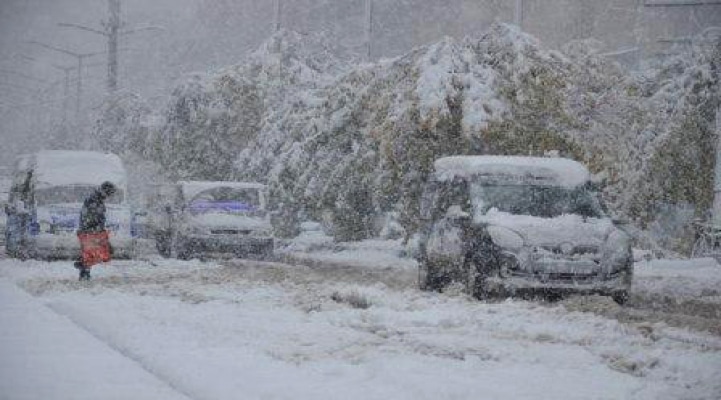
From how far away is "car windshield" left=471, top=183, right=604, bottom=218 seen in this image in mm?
13758

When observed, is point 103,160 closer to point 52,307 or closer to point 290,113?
point 290,113

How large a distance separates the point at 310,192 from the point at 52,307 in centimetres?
1295

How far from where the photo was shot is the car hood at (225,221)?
2114cm

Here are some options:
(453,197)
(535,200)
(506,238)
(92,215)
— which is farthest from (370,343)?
(92,215)

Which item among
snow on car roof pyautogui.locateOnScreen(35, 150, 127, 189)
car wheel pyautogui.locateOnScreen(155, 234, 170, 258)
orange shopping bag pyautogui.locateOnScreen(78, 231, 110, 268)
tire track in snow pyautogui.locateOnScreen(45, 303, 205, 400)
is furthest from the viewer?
car wheel pyautogui.locateOnScreen(155, 234, 170, 258)

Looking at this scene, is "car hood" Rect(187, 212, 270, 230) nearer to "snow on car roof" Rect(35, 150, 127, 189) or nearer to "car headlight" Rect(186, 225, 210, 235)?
"car headlight" Rect(186, 225, 210, 235)

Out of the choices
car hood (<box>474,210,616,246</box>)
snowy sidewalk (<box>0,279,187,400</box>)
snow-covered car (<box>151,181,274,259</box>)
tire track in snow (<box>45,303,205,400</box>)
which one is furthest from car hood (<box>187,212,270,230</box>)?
snowy sidewalk (<box>0,279,187,400</box>)

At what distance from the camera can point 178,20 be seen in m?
104

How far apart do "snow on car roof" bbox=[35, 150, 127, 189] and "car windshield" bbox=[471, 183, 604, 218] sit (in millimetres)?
10485

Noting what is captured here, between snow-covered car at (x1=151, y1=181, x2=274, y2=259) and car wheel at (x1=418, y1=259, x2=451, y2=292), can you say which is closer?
car wheel at (x1=418, y1=259, x2=451, y2=292)

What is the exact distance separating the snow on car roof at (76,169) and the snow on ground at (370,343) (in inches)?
269

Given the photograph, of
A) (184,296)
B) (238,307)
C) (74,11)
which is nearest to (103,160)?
(184,296)

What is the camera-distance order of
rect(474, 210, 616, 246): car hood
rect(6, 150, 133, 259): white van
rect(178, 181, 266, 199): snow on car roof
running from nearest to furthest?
1. rect(474, 210, 616, 246): car hood
2. rect(6, 150, 133, 259): white van
3. rect(178, 181, 266, 199): snow on car roof

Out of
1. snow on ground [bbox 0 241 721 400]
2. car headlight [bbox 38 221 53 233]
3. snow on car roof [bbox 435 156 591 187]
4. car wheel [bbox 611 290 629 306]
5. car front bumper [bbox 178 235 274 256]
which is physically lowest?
snow on ground [bbox 0 241 721 400]
